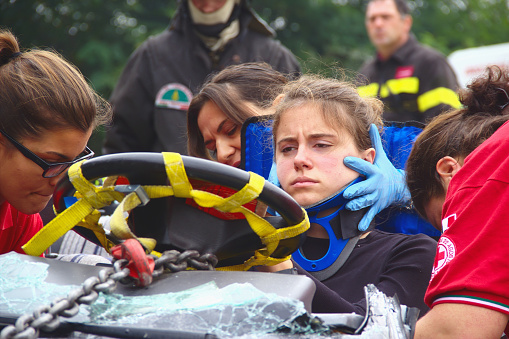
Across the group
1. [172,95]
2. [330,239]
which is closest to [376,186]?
[330,239]

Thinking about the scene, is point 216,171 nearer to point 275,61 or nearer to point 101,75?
point 275,61

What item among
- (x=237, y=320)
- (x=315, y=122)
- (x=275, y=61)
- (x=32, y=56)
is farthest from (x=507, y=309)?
(x=275, y=61)

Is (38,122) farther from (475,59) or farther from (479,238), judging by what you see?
(475,59)

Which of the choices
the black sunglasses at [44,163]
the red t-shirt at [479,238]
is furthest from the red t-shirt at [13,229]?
the red t-shirt at [479,238]

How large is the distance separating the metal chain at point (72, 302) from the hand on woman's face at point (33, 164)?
80 cm

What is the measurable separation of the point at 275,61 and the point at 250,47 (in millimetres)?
200

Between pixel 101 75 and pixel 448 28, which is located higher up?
pixel 448 28

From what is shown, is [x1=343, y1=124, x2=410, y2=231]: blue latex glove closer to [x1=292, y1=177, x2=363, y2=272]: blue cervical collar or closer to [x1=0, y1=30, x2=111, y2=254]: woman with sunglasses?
[x1=292, y1=177, x2=363, y2=272]: blue cervical collar

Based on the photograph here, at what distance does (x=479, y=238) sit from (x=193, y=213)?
2.21ft

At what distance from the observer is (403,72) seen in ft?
15.9

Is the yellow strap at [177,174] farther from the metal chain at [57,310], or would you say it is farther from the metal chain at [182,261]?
the metal chain at [57,310]

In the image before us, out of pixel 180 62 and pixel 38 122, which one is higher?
pixel 180 62

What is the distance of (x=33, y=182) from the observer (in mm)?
1963

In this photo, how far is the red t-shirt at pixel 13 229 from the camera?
7.39ft
